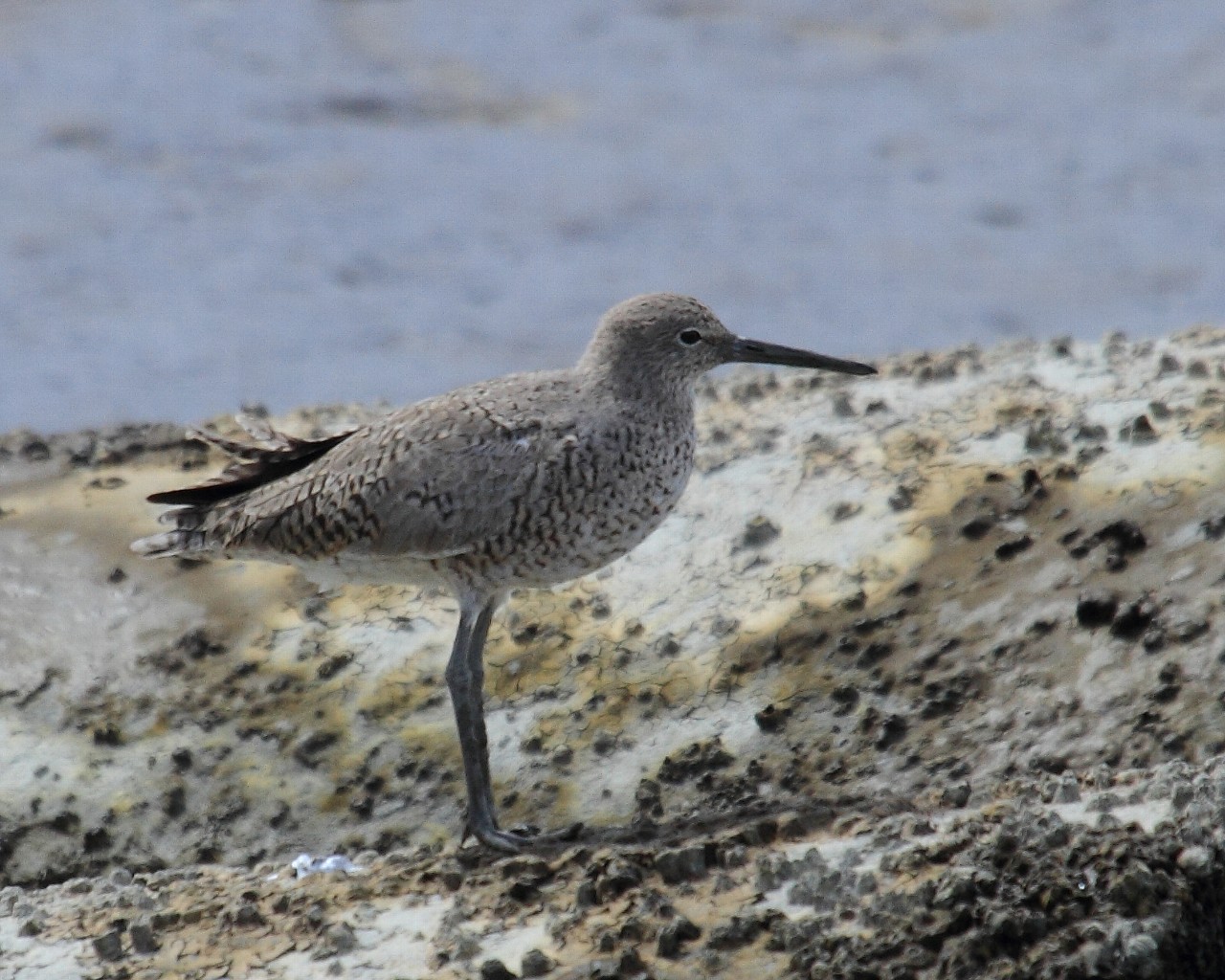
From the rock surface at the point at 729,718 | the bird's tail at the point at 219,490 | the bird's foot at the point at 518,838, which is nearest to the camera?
the rock surface at the point at 729,718

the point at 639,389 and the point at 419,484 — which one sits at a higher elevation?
the point at 639,389

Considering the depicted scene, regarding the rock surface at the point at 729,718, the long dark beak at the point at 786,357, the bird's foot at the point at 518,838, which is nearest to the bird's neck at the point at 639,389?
the long dark beak at the point at 786,357

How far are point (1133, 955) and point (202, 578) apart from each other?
15.1 ft

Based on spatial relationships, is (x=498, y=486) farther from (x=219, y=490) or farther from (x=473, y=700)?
(x=219, y=490)

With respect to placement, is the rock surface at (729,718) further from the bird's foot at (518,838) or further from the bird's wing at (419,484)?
the bird's wing at (419,484)

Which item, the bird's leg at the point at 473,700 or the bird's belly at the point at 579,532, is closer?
the bird's belly at the point at 579,532

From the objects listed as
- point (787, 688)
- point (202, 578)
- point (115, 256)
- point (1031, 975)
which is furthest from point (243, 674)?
point (115, 256)

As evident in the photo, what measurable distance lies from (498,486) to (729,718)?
51.7 inches

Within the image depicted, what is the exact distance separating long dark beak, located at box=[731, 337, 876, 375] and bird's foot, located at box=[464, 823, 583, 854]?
5.70 ft

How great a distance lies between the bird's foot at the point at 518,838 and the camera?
651 cm

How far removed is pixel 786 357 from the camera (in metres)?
7.25

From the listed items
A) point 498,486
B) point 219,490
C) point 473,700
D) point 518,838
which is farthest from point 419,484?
point 518,838

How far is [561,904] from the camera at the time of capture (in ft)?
19.1

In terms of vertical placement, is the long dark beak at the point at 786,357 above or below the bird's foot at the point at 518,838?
above
